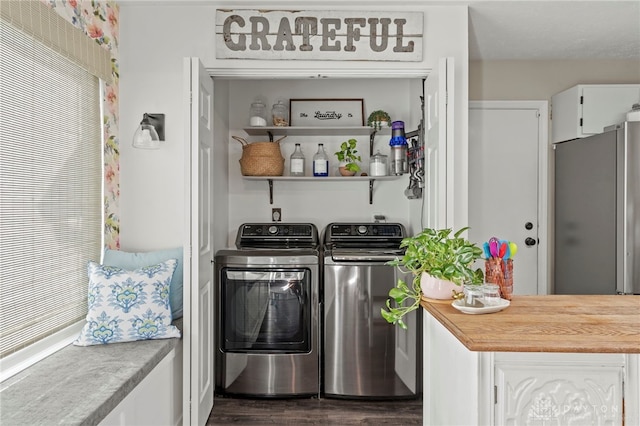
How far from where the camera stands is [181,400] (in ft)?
7.95

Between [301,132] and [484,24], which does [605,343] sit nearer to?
[484,24]

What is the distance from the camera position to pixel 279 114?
3.35m

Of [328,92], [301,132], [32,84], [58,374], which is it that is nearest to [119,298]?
[58,374]

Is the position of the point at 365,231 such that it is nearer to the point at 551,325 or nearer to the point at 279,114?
the point at 279,114

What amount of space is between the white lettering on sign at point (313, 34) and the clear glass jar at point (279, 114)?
77cm

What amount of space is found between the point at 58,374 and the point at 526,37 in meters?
3.42

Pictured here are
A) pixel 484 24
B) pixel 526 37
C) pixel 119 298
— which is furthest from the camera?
pixel 526 37

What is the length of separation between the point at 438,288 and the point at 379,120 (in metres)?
1.87

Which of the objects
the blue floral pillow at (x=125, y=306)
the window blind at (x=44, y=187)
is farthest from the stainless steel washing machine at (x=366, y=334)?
the window blind at (x=44, y=187)

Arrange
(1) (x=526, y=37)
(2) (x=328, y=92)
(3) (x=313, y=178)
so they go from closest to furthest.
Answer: (1) (x=526, y=37)
(3) (x=313, y=178)
(2) (x=328, y=92)

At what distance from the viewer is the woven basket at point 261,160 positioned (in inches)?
126

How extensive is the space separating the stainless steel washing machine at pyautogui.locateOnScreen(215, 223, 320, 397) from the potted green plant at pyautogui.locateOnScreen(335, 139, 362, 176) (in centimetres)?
81

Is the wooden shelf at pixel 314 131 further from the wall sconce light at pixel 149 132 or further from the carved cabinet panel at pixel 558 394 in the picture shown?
the carved cabinet panel at pixel 558 394

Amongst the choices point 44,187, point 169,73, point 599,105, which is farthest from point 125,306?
point 599,105
